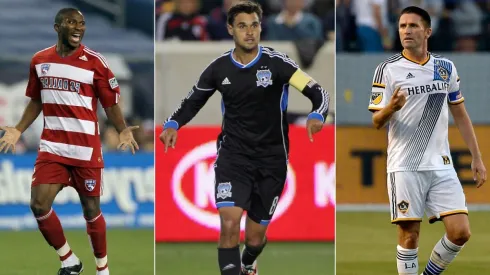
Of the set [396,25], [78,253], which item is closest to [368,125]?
[396,25]

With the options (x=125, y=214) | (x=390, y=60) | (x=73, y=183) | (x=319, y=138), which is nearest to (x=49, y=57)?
(x=73, y=183)

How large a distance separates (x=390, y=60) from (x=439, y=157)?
82 cm

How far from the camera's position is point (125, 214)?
13.6m

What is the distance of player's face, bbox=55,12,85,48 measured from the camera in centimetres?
802

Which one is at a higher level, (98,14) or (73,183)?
(98,14)

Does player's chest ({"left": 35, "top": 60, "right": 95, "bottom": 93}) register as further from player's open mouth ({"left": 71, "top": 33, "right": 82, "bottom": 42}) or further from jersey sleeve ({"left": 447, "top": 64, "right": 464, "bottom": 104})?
jersey sleeve ({"left": 447, "top": 64, "right": 464, "bottom": 104})

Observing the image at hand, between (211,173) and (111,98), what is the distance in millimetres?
3913

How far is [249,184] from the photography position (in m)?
7.64

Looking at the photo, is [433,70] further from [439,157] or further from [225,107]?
[225,107]

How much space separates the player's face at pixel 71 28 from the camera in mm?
8023

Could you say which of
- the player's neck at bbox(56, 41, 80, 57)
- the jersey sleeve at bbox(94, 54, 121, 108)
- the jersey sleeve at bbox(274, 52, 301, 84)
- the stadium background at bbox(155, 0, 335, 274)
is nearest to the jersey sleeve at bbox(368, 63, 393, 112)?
the jersey sleeve at bbox(274, 52, 301, 84)

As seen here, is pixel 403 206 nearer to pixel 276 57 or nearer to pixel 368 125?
pixel 276 57

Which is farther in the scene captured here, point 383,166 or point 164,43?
point 383,166

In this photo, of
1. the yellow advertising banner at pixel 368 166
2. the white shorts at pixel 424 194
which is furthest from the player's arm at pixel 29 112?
the yellow advertising banner at pixel 368 166
